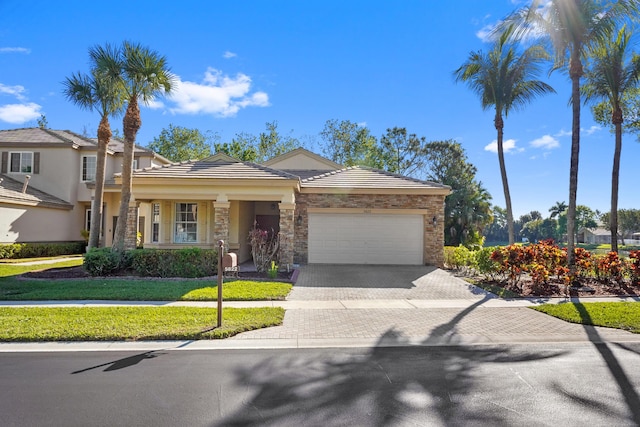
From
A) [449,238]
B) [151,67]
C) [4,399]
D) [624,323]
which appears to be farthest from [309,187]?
[449,238]

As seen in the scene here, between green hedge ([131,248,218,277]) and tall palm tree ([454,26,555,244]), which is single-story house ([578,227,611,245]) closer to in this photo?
tall palm tree ([454,26,555,244])

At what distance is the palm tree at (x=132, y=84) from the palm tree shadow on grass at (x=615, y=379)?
13.5 m

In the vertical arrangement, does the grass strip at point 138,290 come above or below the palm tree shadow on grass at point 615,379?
above

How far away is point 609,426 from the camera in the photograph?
363 cm

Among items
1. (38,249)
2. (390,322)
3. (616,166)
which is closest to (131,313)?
(390,322)

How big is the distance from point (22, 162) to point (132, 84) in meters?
13.5

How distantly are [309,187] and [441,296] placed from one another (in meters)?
7.91

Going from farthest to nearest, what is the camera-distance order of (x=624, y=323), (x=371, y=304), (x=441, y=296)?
(x=441, y=296)
(x=371, y=304)
(x=624, y=323)

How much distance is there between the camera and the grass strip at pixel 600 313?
291 inches

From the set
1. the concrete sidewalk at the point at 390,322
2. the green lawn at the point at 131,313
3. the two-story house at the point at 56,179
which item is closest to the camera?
the concrete sidewalk at the point at 390,322

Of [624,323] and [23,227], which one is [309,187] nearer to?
[624,323]

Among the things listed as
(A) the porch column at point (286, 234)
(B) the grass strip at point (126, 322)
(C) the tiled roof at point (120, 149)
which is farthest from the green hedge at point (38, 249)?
(A) the porch column at point (286, 234)

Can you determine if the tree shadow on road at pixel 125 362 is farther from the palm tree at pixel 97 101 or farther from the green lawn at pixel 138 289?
the palm tree at pixel 97 101

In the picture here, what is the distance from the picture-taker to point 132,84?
44.9ft
